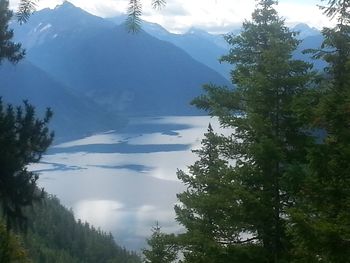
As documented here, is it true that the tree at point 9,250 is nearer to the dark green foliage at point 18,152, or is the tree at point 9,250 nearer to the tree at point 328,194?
the dark green foliage at point 18,152

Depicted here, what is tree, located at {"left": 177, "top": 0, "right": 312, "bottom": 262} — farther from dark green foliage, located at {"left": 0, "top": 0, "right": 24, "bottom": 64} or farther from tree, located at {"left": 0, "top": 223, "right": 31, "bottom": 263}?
tree, located at {"left": 0, "top": 223, "right": 31, "bottom": 263}

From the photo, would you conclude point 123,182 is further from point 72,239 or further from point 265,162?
point 265,162

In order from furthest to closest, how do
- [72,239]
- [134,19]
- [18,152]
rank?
[72,239] < [18,152] < [134,19]

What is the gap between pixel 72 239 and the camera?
73.9 meters

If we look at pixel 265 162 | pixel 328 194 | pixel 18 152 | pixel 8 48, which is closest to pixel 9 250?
pixel 18 152

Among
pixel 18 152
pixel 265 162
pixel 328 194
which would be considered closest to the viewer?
pixel 328 194

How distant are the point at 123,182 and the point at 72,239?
101 feet

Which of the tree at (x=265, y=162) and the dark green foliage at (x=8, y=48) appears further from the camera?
the dark green foliage at (x=8, y=48)

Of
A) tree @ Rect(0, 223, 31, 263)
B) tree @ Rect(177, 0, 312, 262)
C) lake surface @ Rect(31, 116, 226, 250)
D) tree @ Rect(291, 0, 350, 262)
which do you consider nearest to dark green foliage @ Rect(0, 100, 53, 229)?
tree @ Rect(0, 223, 31, 263)

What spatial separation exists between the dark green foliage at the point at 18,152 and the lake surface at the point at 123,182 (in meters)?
57.9

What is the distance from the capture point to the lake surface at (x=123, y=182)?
260 ft

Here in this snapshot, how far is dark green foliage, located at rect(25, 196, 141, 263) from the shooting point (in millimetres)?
66438

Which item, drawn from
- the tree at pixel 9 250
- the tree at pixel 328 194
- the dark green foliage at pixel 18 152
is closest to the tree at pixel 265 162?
the tree at pixel 328 194

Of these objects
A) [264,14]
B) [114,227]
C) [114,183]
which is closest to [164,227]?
[114,227]
